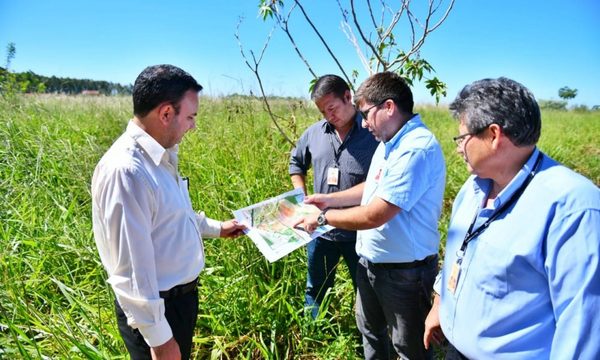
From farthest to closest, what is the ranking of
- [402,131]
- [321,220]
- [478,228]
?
[321,220], [402,131], [478,228]

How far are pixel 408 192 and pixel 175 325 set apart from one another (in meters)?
1.18

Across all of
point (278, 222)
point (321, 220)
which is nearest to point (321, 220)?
point (321, 220)

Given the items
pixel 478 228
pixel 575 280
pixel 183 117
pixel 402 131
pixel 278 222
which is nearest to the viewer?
pixel 575 280

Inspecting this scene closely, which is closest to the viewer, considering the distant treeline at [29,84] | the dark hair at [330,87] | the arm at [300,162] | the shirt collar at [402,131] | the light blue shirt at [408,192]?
the light blue shirt at [408,192]

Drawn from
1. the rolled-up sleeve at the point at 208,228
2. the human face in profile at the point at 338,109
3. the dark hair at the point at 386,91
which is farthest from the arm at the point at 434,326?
the human face in profile at the point at 338,109

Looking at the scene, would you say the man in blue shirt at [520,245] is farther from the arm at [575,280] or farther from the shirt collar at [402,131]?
the shirt collar at [402,131]

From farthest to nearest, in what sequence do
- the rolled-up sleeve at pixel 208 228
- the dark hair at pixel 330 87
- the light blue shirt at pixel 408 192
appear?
the dark hair at pixel 330 87 < the rolled-up sleeve at pixel 208 228 < the light blue shirt at pixel 408 192

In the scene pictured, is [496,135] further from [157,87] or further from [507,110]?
[157,87]

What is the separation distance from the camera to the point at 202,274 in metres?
2.40

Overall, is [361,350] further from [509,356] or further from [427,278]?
[509,356]

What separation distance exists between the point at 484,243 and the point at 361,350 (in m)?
1.55

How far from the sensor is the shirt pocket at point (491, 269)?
97 cm

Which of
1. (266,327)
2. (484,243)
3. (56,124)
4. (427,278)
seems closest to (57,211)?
(266,327)

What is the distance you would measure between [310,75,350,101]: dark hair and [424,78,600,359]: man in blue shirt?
1.18 m
